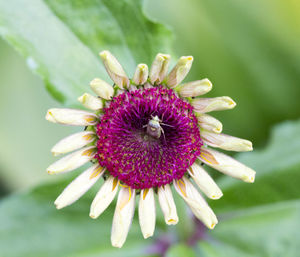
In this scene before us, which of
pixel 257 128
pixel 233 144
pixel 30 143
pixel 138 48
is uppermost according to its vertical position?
pixel 138 48

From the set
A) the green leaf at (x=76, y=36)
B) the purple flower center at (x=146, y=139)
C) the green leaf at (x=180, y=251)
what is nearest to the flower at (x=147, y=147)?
the purple flower center at (x=146, y=139)

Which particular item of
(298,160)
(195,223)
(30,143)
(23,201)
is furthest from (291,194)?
(30,143)

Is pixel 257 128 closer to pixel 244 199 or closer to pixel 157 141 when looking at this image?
pixel 244 199

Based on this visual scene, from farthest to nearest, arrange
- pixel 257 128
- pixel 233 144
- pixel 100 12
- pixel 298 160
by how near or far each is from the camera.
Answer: pixel 257 128 → pixel 298 160 → pixel 100 12 → pixel 233 144

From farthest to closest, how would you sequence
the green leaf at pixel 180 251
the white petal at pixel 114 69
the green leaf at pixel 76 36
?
the green leaf at pixel 180 251 → the green leaf at pixel 76 36 → the white petal at pixel 114 69

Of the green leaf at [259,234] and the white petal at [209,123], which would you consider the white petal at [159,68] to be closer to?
A: the white petal at [209,123]
